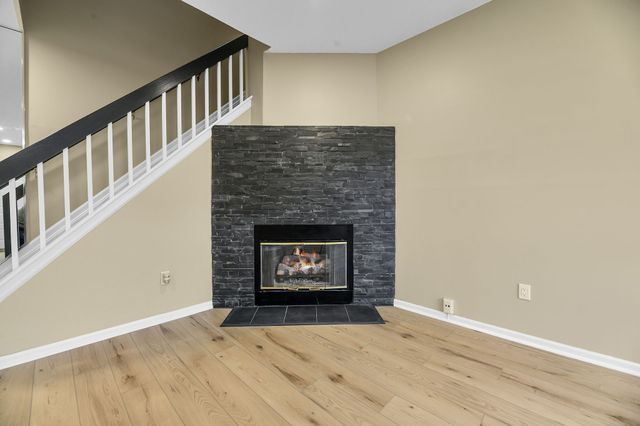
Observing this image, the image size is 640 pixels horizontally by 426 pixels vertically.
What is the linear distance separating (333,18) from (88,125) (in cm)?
206

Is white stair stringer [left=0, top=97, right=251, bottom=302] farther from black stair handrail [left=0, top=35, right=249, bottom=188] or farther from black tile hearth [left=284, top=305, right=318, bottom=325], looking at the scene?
black tile hearth [left=284, top=305, right=318, bottom=325]

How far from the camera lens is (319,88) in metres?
2.86

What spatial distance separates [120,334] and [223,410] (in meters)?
1.34

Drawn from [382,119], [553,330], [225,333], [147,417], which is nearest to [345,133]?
[382,119]

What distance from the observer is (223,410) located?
1.43 metres

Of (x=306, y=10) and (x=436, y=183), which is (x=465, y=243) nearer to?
(x=436, y=183)

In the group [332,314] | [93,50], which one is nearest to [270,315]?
[332,314]

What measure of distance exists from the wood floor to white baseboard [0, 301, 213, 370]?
65 millimetres

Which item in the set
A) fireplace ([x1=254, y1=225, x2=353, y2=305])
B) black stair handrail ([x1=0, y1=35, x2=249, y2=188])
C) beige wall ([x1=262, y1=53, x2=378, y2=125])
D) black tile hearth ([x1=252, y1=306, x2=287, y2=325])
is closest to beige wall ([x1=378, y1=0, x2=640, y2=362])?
beige wall ([x1=262, y1=53, x2=378, y2=125])

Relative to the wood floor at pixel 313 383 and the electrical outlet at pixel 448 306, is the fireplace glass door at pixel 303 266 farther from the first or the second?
→ the electrical outlet at pixel 448 306

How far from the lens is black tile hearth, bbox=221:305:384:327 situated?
241 cm

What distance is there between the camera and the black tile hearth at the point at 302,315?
241 cm

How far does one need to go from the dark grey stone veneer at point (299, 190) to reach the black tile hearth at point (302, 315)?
16 centimetres

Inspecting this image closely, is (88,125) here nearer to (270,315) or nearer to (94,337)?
(94,337)
